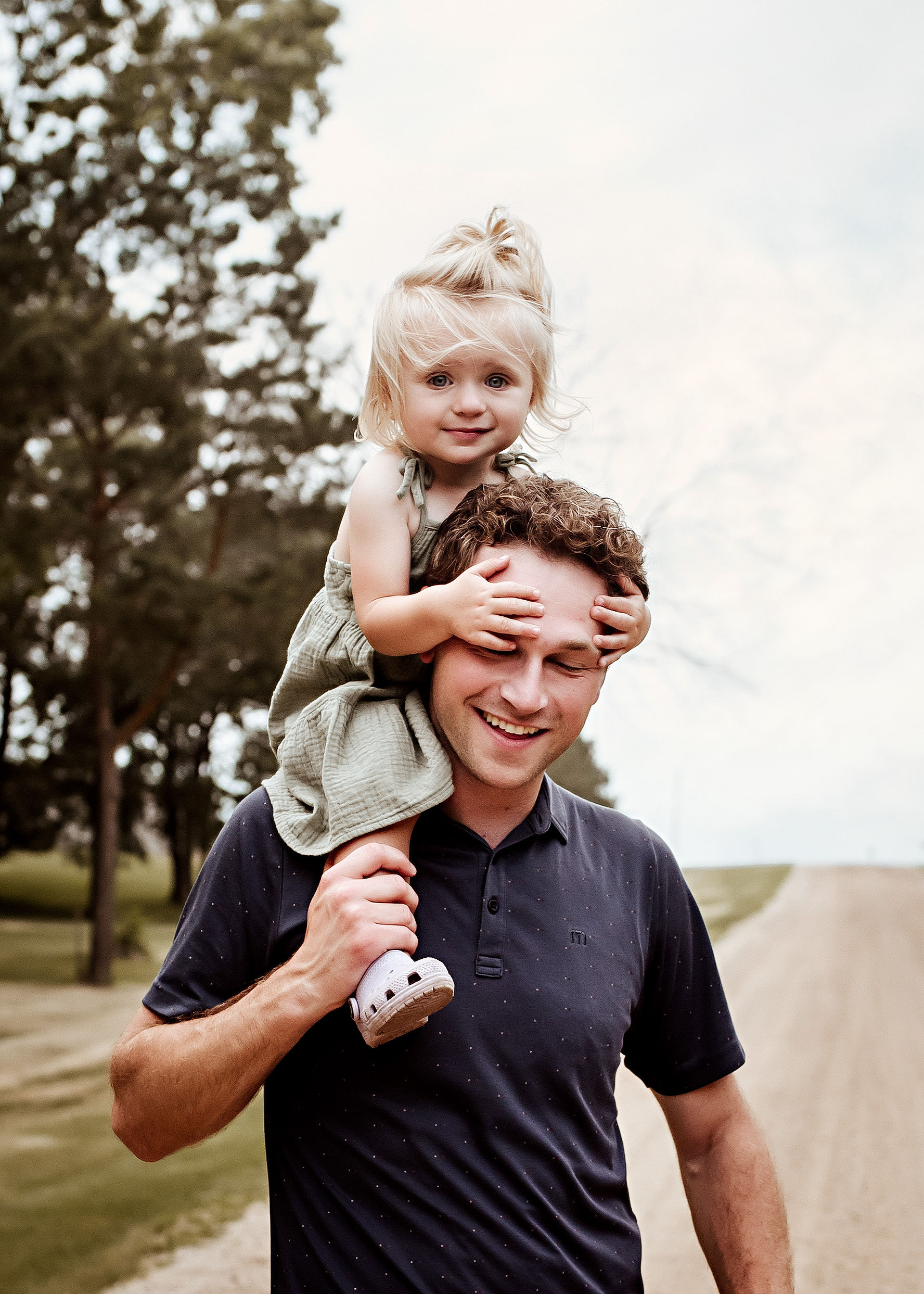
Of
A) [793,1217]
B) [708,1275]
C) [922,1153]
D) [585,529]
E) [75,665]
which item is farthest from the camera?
[75,665]

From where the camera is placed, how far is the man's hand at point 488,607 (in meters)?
1.64

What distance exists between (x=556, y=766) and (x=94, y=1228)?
17.9 feet

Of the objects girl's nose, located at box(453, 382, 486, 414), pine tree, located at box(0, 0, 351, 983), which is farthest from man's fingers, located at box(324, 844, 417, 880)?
pine tree, located at box(0, 0, 351, 983)

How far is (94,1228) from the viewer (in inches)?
280

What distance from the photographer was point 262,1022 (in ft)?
5.02

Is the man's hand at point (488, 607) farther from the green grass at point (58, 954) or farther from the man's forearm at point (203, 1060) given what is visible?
the green grass at point (58, 954)

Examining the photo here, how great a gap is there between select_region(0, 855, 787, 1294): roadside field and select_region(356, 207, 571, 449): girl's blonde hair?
547 centimetres

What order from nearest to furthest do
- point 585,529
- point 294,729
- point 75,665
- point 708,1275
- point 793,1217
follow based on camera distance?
point 585,529 < point 294,729 < point 708,1275 < point 793,1217 < point 75,665

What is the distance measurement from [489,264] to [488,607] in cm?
73

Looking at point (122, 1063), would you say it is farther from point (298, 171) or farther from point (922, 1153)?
point (298, 171)

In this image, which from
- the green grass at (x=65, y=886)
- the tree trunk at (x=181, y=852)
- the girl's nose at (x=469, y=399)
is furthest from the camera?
the green grass at (x=65, y=886)

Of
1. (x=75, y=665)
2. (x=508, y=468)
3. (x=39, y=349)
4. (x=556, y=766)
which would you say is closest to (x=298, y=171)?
(x=39, y=349)

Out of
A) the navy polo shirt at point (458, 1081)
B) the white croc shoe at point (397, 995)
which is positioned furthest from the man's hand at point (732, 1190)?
the white croc shoe at point (397, 995)

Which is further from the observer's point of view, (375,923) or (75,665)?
(75,665)
